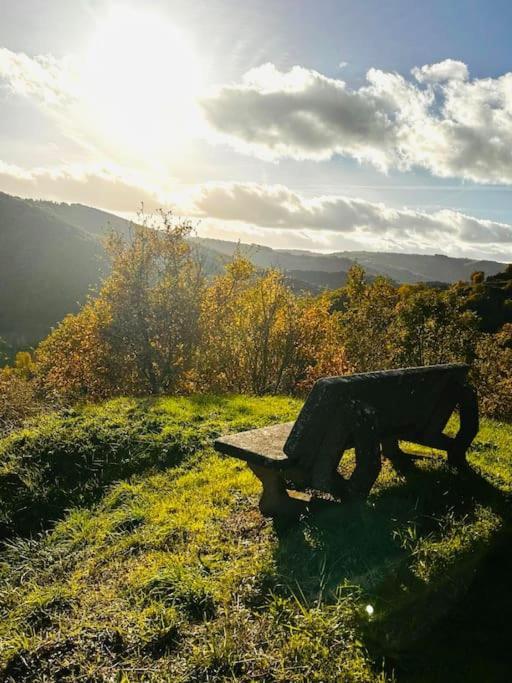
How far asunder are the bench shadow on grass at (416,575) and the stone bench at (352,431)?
0.41m

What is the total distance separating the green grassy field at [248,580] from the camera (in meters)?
3.03

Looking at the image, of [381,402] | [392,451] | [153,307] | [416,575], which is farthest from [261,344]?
[416,575]

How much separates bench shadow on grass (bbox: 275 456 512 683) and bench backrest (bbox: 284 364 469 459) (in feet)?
2.54

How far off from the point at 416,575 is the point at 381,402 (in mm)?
1535

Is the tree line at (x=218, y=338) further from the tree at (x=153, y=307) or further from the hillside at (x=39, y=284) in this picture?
the hillside at (x=39, y=284)

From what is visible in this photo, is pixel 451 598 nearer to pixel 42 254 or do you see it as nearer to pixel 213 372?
pixel 213 372

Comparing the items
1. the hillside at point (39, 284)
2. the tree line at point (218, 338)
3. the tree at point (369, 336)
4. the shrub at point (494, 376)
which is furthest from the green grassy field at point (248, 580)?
the hillside at point (39, 284)

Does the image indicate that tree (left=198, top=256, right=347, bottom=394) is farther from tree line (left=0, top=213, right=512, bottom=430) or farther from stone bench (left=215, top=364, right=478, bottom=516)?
stone bench (left=215, top=364, right=478, bottom=516)

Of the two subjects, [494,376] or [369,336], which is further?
[369,336]

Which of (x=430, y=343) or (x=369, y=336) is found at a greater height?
(x=430, y=343)

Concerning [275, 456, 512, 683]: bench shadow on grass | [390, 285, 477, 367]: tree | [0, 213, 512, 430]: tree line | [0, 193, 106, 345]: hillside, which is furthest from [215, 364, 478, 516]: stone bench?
[0, 193, 106, 345]: hillside

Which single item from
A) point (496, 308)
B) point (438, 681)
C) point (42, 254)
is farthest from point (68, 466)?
point (42, 254)

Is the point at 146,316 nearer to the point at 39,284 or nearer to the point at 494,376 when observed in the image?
the point at 494,376

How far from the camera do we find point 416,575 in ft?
12.0
